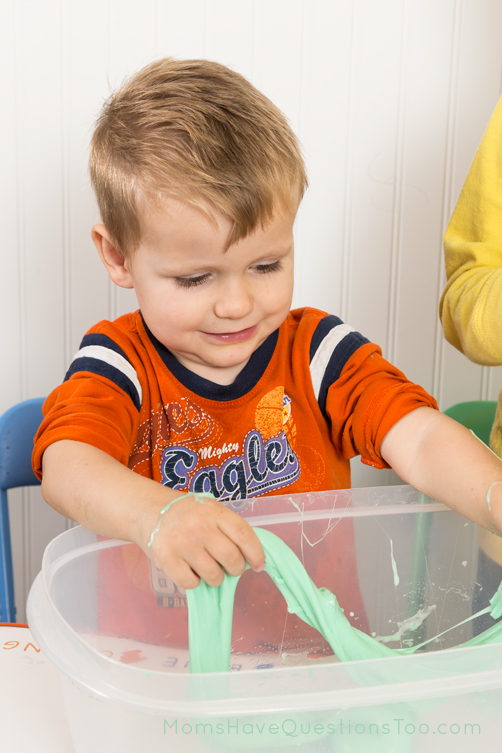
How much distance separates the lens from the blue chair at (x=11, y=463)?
802 millimetres

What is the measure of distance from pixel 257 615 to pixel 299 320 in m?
0.36

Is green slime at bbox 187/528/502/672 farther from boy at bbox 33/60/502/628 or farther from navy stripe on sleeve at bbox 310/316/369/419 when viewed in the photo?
navy stripe on sleeve at bbox 310/316/369/419

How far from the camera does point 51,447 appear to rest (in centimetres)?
56

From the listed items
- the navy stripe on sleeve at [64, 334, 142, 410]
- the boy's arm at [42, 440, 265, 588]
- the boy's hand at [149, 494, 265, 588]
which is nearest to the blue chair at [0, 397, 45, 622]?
the navy stripe on sleeve at [64, 334, 142, 410]

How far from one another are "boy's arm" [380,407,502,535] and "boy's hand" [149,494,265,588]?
0.69 feet

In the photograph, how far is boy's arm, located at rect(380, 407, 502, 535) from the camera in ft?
1.79

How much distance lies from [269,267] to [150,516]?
0.28 metres

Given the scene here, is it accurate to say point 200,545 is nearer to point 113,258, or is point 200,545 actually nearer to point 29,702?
point 29,702

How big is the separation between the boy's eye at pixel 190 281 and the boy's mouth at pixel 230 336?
0.06 meters

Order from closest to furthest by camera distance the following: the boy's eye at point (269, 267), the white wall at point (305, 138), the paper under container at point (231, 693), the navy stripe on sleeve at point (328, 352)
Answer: the paper under container at point (231, 693)
the boy's eye at point (269, 267)
the navy stripe on sleeve at point (328, 352)
the white wall at point (305, 138)

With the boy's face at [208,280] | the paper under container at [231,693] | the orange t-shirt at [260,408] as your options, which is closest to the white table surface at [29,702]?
the paper under container at [231,693]

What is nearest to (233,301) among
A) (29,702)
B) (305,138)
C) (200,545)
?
(200,545)

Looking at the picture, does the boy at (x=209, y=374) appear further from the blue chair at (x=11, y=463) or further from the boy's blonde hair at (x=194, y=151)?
the blue chair at (x=11, y=463)

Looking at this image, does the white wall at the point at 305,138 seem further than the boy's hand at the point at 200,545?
Yes
